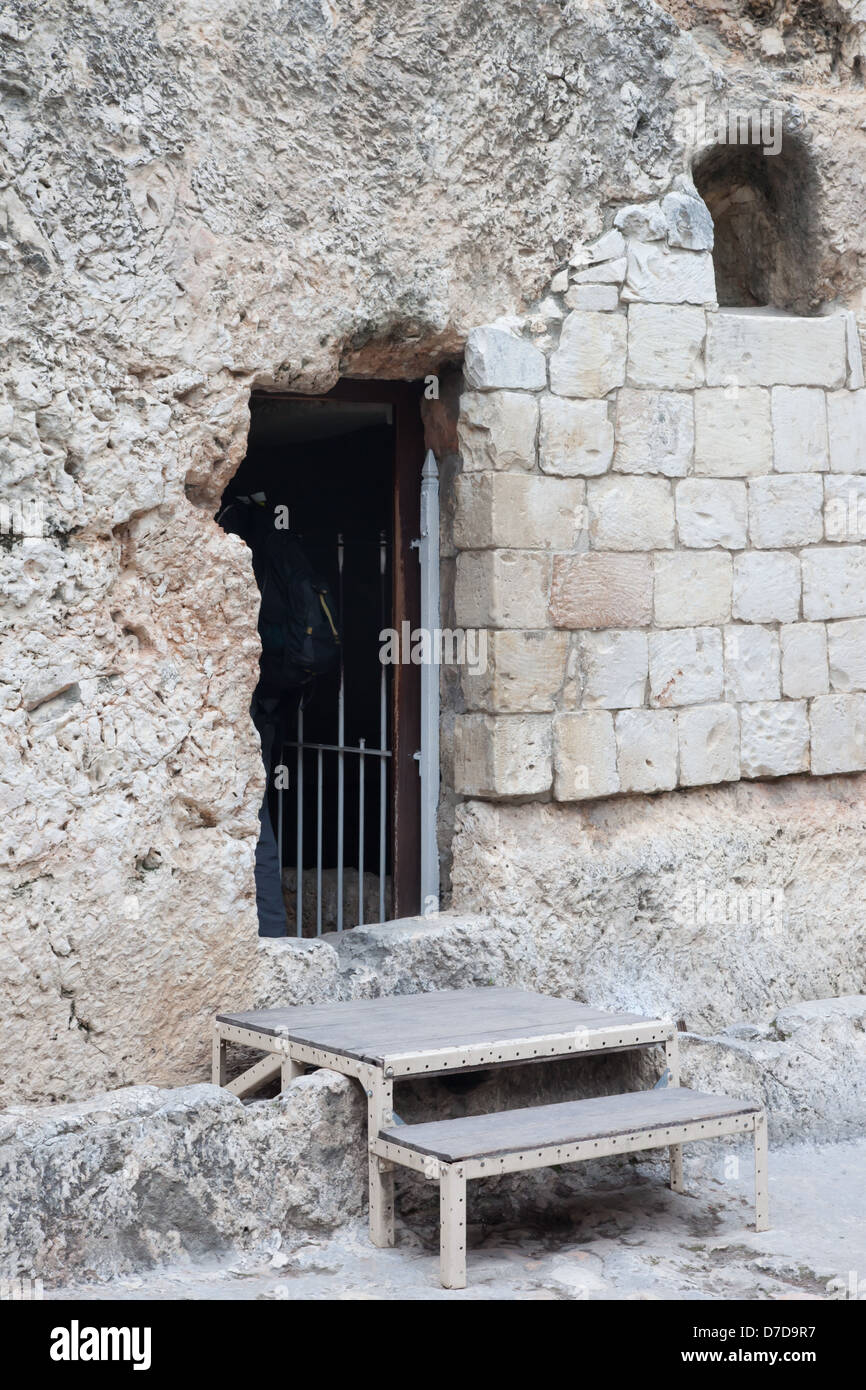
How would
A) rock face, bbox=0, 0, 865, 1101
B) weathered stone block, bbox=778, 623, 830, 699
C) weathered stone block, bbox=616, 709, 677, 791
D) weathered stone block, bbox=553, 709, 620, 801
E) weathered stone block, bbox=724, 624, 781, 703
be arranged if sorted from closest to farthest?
rock face, bbox=0, 0, 865, 1101, weathered stone block, bbox=553, 709, 620, 801, weathered stone block, bbox=616, 709, 677, 791, weathered stone block, bbox=724, 624, 781, 703, weathered stone block, bbox=778, 623, 830, 699

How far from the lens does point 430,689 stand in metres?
5.02

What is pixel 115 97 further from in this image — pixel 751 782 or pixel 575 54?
pixel 751 782

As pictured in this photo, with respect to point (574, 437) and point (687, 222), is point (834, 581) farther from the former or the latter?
point (687, 222)

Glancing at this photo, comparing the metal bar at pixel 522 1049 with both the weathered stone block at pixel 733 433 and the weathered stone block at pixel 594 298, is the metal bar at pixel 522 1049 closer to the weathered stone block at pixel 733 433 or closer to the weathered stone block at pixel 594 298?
the weathered stone block at pixel 733 433

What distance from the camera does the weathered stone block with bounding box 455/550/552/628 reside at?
4.77m

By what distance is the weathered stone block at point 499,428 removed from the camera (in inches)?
187

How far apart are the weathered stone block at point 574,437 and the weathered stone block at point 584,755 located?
798mm

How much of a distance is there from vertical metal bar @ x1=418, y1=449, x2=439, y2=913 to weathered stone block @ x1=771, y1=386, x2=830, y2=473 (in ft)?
4.05

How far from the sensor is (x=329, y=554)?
645 cm

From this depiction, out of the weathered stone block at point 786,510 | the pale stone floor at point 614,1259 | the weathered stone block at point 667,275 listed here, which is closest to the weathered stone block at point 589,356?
the weathered stone block at point 667,275

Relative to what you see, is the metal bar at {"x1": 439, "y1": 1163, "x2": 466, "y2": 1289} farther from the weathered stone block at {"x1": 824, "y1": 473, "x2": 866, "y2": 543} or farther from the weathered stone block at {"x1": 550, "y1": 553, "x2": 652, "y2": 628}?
the weathered stone block at {"x1": 824, "y1": 473, "x2": 866, "y2": 543}

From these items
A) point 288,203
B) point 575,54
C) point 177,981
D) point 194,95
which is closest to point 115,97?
point 194,95

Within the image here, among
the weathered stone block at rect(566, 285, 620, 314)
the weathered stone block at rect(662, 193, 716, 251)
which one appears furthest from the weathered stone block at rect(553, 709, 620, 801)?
the weathered stone block at rect(662, 193, 716, 251)

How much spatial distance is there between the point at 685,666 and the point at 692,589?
26cm
